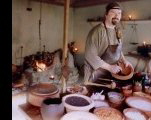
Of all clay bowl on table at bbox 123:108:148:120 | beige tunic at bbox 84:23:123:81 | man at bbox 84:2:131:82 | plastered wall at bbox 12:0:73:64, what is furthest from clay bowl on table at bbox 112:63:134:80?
plastered wall at bbox 12:0:73:64

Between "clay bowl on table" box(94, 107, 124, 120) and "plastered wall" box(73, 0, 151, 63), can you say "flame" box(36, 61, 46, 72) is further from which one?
"clay bowl on table" box(94, 107, 124, 120)

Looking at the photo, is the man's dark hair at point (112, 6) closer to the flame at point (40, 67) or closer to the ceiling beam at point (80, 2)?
the ceiling beam at point (80, 2)

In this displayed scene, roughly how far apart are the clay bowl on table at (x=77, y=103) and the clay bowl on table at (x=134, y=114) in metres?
0.17

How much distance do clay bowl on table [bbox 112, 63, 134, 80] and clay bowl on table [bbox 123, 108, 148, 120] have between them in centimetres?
25

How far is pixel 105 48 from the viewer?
111 centimetres

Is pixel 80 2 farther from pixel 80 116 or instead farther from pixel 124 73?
pixel 80 116

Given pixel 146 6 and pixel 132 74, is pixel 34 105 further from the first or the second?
pixel 146 6

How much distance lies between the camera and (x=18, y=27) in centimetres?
105

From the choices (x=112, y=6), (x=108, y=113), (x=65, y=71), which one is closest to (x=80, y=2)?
(x=112, y=6)

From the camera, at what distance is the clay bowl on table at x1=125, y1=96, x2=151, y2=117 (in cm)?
99

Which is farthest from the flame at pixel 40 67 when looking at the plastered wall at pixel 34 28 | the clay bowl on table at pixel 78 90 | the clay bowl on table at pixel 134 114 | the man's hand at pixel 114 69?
the clay bowl on table at pixel 134 114

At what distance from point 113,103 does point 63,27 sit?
51 cm

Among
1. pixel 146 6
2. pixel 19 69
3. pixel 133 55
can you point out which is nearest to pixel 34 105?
pixel 19 69
